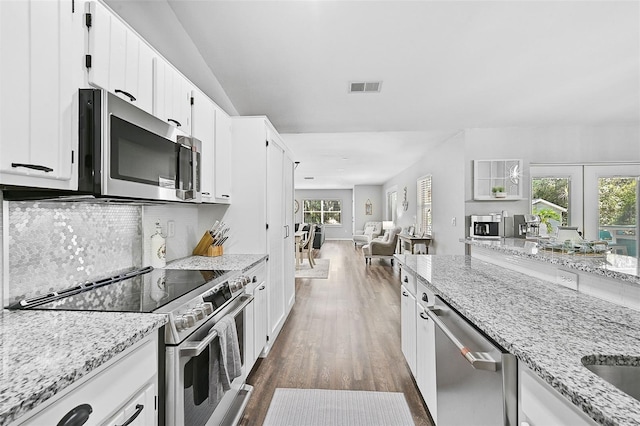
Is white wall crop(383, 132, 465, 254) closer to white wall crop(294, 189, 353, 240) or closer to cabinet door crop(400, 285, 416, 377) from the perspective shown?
cabinet door crop(400, 285, 416, 377)

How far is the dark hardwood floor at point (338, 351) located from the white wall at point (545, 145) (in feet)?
7.12

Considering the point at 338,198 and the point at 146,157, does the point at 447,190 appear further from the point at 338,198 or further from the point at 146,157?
the point at 338,198

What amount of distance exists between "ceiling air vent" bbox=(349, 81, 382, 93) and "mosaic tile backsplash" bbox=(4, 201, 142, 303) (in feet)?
7.04

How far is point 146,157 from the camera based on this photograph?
1481 mm

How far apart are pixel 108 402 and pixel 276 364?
189cm

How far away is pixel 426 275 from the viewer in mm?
1858

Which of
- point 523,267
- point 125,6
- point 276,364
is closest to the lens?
point 125,6

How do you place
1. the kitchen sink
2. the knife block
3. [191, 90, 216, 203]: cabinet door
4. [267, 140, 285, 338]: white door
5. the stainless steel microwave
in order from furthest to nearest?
[267, 140, 285, 338]: white door
the knife block
[191, 90, 216, 203]: cabinet door
the stainless steel microwave
the kitchen sink

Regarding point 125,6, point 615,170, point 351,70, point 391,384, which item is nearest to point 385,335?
point 391,384

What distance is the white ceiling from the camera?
1.94 metres

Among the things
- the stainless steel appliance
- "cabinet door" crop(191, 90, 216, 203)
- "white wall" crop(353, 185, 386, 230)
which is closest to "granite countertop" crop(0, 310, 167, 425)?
"cabinet door" crop(191, 90, 216, 203)

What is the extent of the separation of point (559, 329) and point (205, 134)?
220 cm

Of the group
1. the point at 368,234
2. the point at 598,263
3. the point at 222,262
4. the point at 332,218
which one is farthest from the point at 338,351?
the point at 332,218

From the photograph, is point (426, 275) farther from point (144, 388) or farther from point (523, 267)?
point (144, 388)
